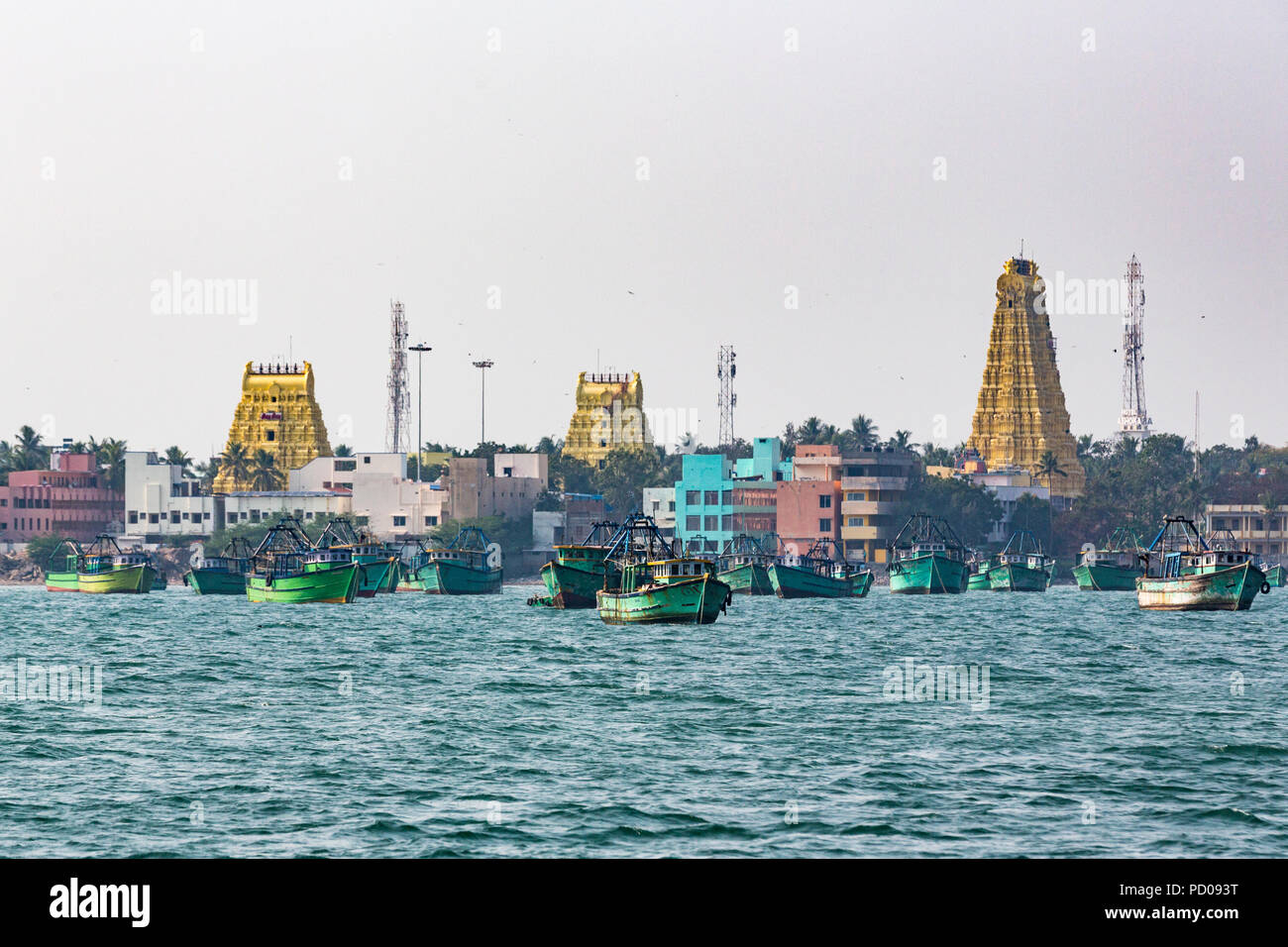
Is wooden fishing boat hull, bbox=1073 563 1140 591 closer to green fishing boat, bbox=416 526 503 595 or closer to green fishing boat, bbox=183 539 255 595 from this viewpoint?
green fishing boat, bbox=416 526 503 595

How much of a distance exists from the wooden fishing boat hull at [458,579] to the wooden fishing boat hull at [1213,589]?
208 ft

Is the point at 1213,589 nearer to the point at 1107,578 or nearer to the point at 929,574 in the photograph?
the point at 929,574

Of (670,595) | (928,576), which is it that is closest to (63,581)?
(928,576)

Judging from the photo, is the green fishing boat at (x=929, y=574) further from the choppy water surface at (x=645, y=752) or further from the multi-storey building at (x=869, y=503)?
the choppy water surface at (x=645, y=752)

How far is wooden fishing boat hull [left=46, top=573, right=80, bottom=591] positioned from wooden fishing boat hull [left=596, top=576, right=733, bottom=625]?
316 feet

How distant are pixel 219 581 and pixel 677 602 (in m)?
78.1

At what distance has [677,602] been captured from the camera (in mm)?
94688

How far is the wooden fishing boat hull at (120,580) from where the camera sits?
171875 mm

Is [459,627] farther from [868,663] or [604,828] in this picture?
[604,828]

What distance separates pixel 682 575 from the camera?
95688mm

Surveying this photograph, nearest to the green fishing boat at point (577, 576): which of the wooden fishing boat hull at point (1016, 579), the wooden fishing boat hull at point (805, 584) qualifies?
the wooden fishing boat hull at point (805, 584)

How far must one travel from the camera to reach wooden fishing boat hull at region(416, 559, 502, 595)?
156m
